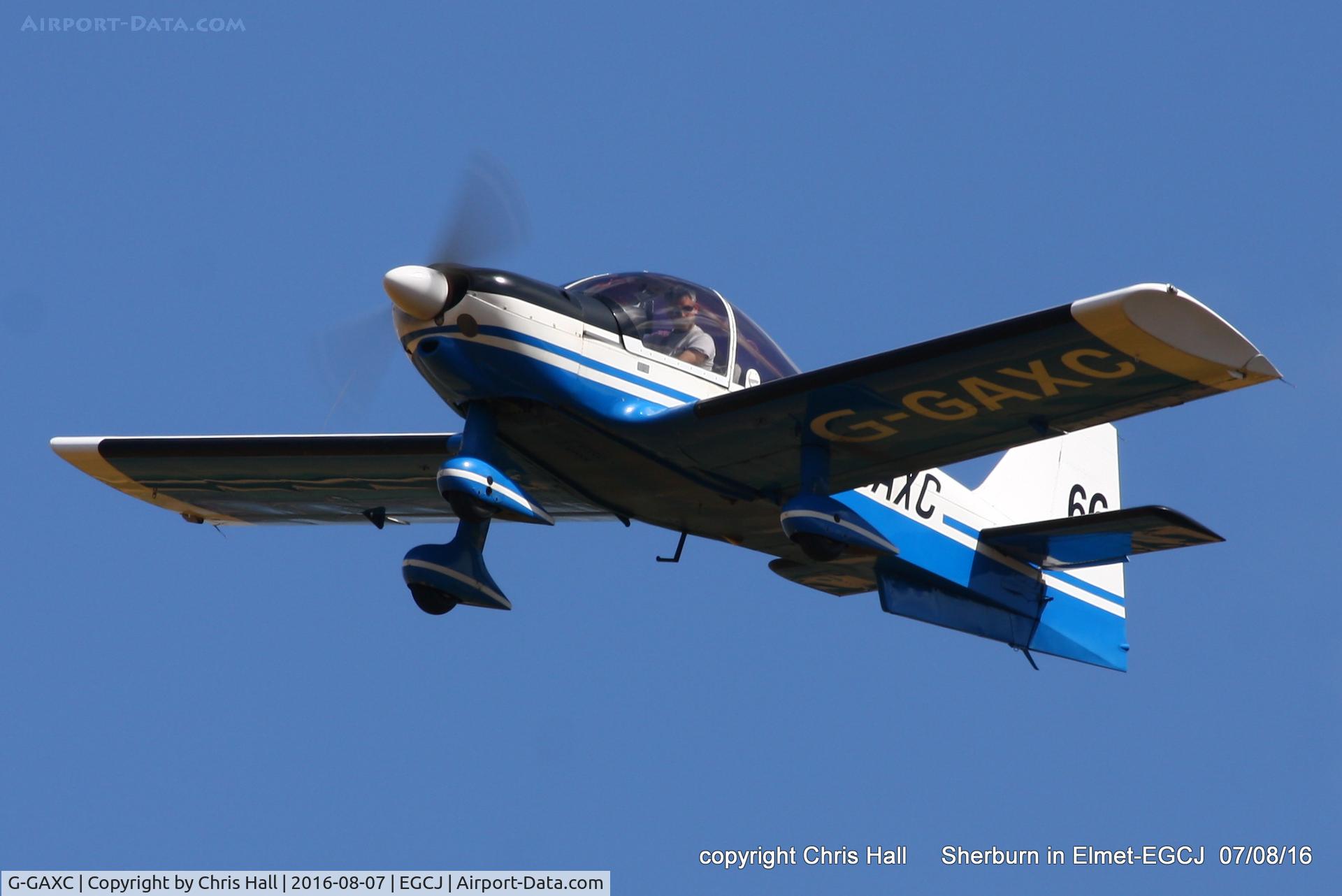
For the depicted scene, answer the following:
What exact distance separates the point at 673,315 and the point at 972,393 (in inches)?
104

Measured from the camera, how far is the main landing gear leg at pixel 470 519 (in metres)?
13.7

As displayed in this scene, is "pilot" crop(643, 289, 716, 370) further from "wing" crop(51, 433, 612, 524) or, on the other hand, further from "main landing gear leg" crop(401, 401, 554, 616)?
"wing" crop(51, 433, 612, 524)

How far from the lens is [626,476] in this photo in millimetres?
15102

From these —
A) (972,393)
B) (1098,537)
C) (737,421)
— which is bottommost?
(1098,537)

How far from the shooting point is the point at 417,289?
→ 44.3 feet

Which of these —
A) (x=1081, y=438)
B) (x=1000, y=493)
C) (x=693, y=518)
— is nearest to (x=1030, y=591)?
(x=1000, y=493)

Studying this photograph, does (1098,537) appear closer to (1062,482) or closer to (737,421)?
(1062,482)

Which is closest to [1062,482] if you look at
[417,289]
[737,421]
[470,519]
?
[737,421]

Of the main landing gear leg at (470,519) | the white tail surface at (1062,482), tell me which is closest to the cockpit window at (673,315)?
the main landing gear leg at (470,519)

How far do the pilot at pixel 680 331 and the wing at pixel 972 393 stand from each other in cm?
58

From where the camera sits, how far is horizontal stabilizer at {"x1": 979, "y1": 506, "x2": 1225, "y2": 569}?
1527 cm

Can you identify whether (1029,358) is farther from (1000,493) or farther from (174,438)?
(174,438)

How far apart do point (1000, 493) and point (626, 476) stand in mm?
5581

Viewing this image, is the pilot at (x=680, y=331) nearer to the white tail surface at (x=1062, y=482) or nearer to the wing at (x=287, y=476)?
the wing at (x=287, y=476)
